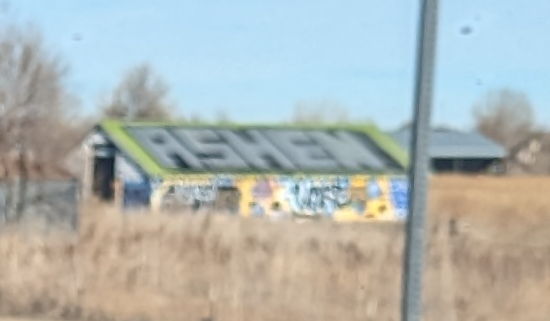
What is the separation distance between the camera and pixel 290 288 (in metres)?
17.5

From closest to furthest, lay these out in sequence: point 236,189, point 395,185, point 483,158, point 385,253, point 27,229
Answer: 1. point 385,253
2. point 27,229
3. point 236,189
4. point 395,185
5. point 483,158

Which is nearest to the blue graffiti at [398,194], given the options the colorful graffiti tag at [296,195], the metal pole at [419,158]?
the colorful graffiti tag at [296,195]

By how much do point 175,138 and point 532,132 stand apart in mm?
81160

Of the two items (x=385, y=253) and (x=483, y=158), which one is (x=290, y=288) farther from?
(x=483, y=158)

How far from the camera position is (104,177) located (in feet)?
156

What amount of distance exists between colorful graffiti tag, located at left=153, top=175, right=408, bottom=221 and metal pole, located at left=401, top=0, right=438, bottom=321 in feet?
114

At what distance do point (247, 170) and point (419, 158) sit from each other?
38121 millimetres

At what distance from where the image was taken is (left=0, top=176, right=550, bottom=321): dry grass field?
16.0 meters

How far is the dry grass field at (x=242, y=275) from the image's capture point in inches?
631

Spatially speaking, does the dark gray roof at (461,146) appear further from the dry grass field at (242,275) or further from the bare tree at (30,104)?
the dry grass field at (242,275)

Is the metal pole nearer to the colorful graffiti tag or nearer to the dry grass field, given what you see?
the dry grass field

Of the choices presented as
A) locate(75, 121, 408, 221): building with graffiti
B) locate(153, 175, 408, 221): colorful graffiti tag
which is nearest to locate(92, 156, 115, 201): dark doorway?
locate(75, 121, 408, 221): building with graffiti

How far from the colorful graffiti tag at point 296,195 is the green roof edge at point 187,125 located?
0.53 metres

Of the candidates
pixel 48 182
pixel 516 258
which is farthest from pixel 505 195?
pixel 516 258
